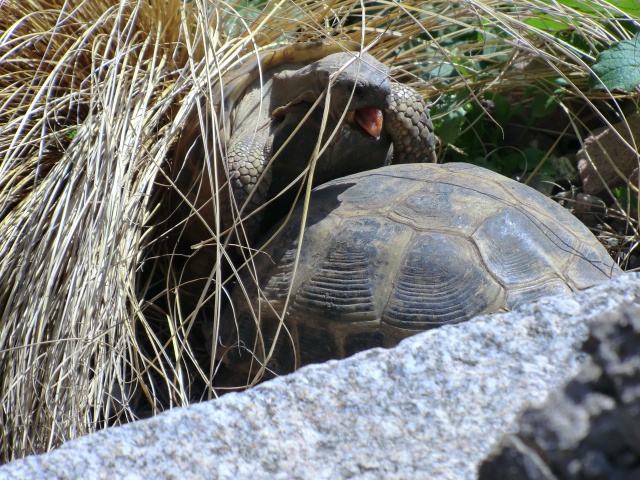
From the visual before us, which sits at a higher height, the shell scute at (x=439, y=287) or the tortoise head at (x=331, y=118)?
the tortoise head at (x=331, y=118)

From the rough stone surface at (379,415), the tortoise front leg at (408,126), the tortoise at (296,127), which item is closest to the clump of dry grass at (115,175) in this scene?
the tortoise at (296,127)

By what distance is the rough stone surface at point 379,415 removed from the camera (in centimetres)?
90

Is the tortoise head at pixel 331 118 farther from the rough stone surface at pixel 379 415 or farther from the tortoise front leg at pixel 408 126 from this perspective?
the rough stone surface at pixel 379 415

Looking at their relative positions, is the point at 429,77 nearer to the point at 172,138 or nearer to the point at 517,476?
the point at 172,138

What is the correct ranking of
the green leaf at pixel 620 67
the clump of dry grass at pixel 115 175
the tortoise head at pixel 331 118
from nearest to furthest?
the clump of dry grass at pixel 115 175 < the tortoise head at pixel 331 118 < the green leaf at pixel 620 67

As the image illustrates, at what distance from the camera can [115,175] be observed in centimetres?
196

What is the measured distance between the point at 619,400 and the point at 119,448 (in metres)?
0.59

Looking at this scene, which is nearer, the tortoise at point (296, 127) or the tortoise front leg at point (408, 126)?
the tortoise at point (296, 127)

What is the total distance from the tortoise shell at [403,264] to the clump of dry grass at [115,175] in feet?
0.66

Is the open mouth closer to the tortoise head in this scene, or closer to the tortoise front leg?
the tortoise head

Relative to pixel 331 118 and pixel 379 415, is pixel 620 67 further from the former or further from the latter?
pixel 379 415

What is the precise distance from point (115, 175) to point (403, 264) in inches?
31.1

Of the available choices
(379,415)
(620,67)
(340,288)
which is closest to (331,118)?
(340,288)

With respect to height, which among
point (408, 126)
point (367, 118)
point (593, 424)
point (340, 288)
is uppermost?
point (593, 424)
